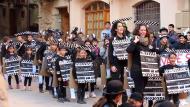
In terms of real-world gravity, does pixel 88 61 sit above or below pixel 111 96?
above

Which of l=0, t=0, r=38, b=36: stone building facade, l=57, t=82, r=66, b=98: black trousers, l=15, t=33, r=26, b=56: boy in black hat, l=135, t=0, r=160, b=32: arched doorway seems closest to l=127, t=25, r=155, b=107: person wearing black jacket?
l=57, t=82, r=66, b=98: black trousers

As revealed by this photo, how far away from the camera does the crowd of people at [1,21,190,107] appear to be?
339 inches

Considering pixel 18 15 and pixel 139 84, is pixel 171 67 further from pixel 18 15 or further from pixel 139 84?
pixel 18 15

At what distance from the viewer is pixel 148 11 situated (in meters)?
20.1

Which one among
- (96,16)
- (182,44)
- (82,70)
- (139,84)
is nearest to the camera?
(139,84)

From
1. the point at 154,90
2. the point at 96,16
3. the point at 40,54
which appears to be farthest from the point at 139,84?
the point at 96,16

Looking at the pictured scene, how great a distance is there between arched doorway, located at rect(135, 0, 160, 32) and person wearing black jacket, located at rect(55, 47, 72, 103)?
7484 millimetres

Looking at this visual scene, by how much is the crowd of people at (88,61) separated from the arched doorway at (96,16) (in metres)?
6.62

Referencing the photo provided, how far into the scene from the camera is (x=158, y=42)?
1203cm

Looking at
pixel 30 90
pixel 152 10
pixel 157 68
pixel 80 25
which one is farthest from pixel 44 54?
pixel 80 25

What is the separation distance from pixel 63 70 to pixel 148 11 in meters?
8.70

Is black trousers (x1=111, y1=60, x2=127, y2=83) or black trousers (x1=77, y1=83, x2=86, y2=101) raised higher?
black trousers (x1=111, y1=60, x2=127, y2=83)

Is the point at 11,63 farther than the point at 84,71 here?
Yes

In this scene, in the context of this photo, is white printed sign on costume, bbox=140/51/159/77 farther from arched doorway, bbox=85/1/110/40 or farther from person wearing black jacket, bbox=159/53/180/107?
arched doorway, bbox=85/1/110/40
